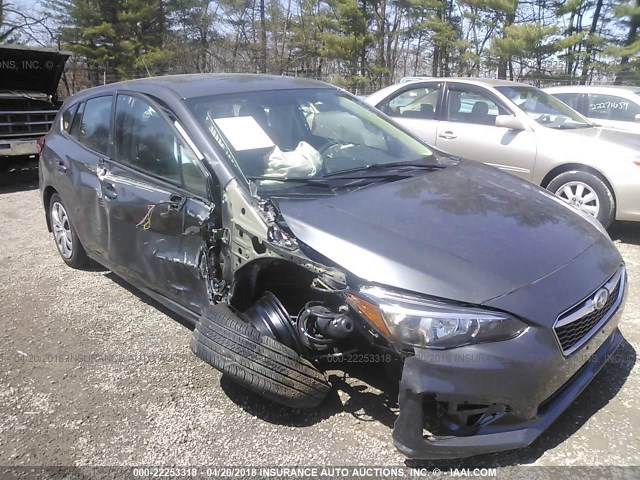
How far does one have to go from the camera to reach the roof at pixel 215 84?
3357 millimetres

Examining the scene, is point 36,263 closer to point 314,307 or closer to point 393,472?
point 314,307

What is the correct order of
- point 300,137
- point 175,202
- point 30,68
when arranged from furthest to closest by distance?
point 30,68, point 300,137, point 175,202

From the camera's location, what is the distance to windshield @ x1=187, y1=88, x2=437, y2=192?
9.71ft

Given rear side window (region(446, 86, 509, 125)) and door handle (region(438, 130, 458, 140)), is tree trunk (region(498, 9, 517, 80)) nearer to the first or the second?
rear side window (region(446, 86, 509, 125))

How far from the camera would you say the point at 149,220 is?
3236 mm

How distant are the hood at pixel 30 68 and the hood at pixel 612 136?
782 centimetres

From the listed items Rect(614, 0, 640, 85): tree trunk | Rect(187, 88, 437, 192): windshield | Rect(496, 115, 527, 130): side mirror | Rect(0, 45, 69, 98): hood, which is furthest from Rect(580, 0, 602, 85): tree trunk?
Rect(187, 88, 437, 192): windshield

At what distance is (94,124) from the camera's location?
13.5 feet

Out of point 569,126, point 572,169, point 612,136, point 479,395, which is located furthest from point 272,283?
point 569,126

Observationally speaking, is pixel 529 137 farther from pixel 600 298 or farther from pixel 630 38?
pixel 630 38

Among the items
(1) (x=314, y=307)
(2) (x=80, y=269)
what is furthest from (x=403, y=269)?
(2) (x=80, y=269)

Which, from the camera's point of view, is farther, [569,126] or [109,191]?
[569,126]

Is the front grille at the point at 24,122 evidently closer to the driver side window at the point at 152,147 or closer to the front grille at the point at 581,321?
the driver side window at the point at 152,147

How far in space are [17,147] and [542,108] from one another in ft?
24.6
